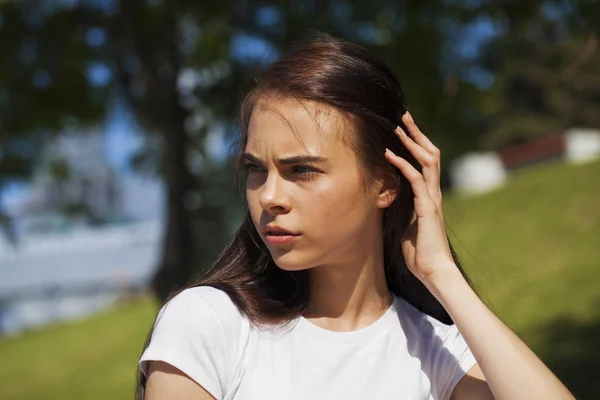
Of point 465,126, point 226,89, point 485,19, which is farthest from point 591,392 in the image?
point 226,89

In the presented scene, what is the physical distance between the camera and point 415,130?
1.88m

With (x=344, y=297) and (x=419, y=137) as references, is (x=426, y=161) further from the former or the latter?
(x=344, y=297)

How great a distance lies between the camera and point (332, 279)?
188 centimetres

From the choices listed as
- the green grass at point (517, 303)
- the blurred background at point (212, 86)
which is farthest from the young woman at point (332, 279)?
the green grass at point (517, 303)

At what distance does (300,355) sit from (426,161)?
1.74 feet

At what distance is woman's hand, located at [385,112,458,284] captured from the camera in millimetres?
1811

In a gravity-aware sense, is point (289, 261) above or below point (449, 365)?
above

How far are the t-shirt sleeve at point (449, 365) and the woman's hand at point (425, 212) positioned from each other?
17cm

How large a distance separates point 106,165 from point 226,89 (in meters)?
7.73

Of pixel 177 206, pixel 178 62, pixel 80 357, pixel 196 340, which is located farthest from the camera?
pixel 80 357

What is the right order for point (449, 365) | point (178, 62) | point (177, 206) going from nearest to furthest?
point (449, 365) → point (177, 206) → point (178, 62)

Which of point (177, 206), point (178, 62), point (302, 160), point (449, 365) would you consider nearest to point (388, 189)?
point (302, 160)

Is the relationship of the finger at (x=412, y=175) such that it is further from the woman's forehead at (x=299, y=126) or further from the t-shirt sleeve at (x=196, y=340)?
the t-shirt sleeve at (x=196, y=340)

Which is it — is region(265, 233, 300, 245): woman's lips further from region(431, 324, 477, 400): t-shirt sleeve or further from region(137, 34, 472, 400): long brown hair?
region(431, 324, 477, 400): t-shirt sleeve
